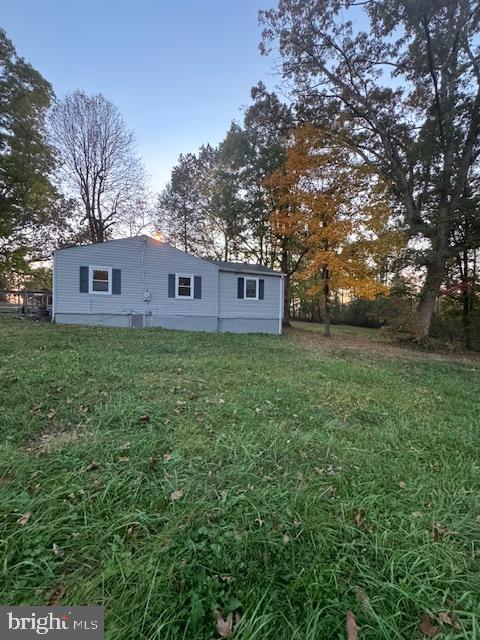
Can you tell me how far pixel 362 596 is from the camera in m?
1.43

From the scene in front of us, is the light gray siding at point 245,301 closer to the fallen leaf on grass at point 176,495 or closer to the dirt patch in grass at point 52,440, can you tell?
the dirt patch in grass at point 52,440

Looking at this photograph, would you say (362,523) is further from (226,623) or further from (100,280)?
(100,280)

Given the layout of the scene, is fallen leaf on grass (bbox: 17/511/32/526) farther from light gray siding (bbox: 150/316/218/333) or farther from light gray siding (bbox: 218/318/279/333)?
light gray siding (bbox: 218/318/279/333)

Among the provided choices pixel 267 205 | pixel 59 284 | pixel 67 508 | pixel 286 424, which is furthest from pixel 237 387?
pixel 267 205

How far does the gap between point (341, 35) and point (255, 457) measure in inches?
662

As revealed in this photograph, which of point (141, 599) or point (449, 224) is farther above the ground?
point (449, 224)

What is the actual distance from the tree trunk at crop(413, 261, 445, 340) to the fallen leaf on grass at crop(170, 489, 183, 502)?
14153 mm

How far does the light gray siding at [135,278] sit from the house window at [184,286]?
0.78 feet

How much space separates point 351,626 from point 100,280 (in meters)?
13.4

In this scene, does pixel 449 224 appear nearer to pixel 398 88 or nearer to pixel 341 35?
pixel 398 88

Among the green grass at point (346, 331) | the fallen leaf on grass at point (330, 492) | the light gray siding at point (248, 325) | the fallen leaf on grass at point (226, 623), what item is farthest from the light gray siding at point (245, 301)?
the fallen leaf on grass at point (226, 623)

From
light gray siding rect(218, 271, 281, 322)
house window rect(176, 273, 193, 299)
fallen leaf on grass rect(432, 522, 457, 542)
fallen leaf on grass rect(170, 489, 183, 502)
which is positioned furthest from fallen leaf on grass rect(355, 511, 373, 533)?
light gray siding rect(218, 271, 281, 322)

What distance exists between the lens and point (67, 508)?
1.91m

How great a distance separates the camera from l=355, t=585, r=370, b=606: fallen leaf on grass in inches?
55.5
